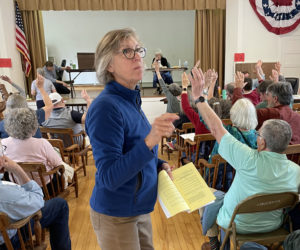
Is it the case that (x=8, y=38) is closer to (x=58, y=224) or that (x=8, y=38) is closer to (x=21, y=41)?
(x=21, y=41)

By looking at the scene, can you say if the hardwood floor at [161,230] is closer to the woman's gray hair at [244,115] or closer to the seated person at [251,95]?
the woman's gray hair at [244,115]

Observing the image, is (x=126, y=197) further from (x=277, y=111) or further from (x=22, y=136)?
Answer: (x=277, y=111)

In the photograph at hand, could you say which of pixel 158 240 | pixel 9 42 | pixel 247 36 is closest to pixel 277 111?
pixel 158 240

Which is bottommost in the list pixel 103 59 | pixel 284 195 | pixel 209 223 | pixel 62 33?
pixel 209 223

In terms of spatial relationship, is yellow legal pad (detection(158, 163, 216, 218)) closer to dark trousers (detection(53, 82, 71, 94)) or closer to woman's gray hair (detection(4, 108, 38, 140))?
woman's gray hair (detection(4, 108, 38, 140))

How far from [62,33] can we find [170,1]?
5.05 metres

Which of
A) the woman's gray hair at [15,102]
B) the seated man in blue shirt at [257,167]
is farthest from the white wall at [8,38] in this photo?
the seated man in blue shirt at [257,167]

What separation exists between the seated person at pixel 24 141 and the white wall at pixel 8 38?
630 centimetres

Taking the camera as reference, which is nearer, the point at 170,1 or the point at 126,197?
the point at 126,197

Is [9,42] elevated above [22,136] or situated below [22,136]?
above

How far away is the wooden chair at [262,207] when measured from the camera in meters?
1.48

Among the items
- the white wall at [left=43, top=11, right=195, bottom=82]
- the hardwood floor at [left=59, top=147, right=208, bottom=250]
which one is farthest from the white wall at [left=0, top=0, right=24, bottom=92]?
the hardwood floor at [left=59, top=147, right=208, bottom=250]

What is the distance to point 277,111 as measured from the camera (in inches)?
107

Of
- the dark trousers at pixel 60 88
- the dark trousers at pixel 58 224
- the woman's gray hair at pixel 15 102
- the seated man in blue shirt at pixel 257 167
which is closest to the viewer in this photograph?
the seated man in blue shirt at pixel 257 167
